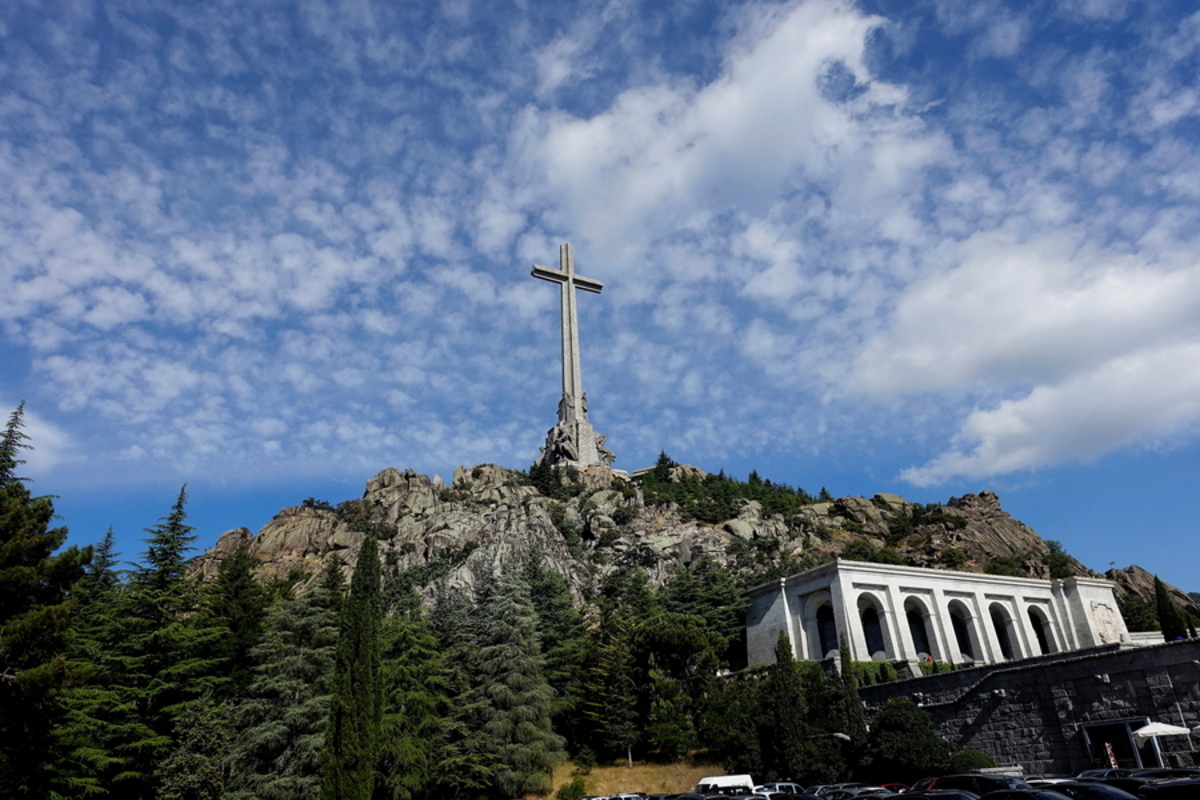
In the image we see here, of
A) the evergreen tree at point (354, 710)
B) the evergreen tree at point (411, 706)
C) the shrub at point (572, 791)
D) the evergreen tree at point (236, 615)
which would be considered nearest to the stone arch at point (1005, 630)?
the shrub at point (572, 791)

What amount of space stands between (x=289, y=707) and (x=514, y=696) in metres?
9.40

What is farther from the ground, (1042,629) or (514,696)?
(1042,629)

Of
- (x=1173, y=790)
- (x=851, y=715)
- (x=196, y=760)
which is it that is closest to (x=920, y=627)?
(x=851, y=715)

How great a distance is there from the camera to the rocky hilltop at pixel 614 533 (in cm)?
6331

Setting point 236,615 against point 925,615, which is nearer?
point 236,615

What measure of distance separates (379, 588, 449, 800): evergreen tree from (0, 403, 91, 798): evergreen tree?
11.6 metres

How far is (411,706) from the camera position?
1259 inches

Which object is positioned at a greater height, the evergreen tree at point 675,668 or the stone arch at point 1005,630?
the stone arch at point 1005,630

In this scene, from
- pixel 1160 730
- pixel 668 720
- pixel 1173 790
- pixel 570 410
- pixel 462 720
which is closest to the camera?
pixel 1173 790

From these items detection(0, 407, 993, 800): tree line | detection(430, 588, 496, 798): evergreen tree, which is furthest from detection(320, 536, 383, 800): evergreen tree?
detection(430, 588, 496, 798): evergreen tree

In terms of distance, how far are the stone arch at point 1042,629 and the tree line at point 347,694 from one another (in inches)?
795

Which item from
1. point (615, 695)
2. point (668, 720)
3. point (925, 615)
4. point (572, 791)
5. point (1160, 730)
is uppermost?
point (925, 615)

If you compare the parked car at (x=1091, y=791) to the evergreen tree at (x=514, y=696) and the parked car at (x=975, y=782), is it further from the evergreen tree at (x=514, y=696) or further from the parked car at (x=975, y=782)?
the evergreen tree at (x=514, y=696)

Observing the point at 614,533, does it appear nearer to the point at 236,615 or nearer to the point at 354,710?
the point at 236,615
